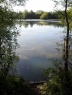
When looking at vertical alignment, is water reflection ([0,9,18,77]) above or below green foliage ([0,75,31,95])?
above

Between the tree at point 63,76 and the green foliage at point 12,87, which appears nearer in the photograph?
the green foliage at point 12,87

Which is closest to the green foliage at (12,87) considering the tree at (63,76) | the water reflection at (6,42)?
the water reflection at (6,42)

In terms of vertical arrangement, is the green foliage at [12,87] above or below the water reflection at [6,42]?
below

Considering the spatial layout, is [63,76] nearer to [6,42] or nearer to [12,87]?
[12,87]

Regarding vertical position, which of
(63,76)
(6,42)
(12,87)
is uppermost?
(6,42)

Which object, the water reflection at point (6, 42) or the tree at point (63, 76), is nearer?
the water reflection at point (6, 42)

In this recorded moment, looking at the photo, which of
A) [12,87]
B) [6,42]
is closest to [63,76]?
[12,87]

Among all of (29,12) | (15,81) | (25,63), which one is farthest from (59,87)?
(29,12)

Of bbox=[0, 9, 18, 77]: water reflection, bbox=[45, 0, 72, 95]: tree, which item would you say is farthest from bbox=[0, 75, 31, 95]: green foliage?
bbox=[45, 0, 72, 95]: tree

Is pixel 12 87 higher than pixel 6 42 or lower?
lower

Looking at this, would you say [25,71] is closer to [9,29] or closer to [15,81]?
[15,81]

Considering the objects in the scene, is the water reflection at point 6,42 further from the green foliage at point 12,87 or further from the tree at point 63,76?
the tree at point 63,76

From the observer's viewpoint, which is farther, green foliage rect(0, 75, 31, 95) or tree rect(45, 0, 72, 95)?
tree rect(45, 0, 72, 95)

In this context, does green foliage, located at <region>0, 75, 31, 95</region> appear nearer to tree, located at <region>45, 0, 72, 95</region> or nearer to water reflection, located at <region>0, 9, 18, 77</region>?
water reflection, located at <region>0, 9, 18, 77</region>
